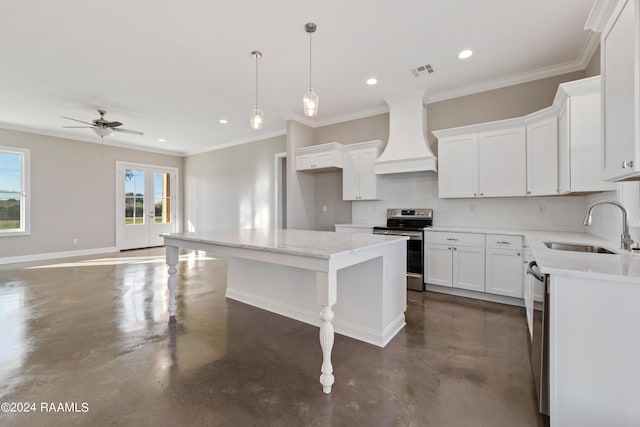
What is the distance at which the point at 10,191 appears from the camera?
227 inches

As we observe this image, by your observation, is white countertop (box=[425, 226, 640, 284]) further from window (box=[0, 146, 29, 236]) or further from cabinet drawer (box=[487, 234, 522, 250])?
window (box=[0, 146, 29, 236])

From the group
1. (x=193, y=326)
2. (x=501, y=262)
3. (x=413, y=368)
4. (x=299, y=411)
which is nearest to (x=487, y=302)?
(x=501, y=262)

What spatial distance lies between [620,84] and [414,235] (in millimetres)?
2596

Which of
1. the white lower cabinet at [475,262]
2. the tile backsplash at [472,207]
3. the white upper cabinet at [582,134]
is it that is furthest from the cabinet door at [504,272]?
the white upper cabinet at [582,134]

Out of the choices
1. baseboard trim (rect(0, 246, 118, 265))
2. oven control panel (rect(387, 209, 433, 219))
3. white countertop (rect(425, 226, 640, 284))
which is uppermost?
oven control panel (rect(387, 209, 433, 219))

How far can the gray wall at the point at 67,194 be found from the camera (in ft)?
19.6

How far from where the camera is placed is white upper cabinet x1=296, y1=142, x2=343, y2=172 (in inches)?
188

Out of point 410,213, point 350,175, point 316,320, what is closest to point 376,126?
point 350,175

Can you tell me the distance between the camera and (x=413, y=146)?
4.18 m

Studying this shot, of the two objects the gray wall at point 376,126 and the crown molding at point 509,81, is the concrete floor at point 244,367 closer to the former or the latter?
the gray wall at point 376,126

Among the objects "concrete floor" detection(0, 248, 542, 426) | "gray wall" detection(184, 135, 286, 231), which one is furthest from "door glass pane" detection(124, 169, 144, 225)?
"concrete floor" detection(0, 248, 542, 426)

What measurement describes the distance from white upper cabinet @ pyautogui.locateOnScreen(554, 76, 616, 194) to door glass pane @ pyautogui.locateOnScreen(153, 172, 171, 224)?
8.81m

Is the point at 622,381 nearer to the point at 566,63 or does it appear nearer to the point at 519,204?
the point at 519,204

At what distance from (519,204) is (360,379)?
3.18 meters
